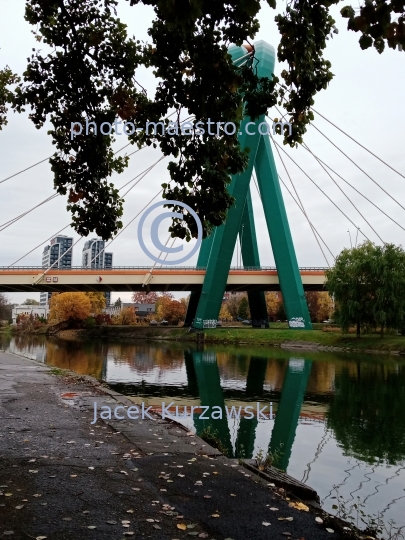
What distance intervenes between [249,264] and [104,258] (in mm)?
13682

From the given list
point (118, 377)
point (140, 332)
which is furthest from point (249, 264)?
point (118, 377)

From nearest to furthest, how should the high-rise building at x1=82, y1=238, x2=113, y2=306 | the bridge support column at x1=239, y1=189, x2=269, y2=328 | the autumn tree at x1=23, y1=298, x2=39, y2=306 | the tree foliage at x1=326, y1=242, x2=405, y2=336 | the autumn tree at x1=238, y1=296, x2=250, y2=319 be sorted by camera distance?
1. the tree foliage at x1=326, y1=242, x2=405, y2=336
2. the high-rise building at x1=82, y1=238, x2=113, y2=306
3. the bridge support column at x1=239, y1=189, x2=269, y2=328
4. the autumn tree at x1=238, y1=296, x2=250, y2=319
5. the autumn tree at x1=23, y1=298, x2=39, y2=306

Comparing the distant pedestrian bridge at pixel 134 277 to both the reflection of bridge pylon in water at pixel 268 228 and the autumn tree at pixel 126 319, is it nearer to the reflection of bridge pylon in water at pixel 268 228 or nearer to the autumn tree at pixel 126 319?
the reflection of bridge pylon in water at pixel 268 228

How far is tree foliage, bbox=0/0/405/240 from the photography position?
5.66 metres

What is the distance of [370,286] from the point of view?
104 feet

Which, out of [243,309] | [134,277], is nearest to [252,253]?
[134,277]

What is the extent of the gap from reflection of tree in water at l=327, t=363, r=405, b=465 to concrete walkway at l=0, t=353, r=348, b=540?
2.93 m

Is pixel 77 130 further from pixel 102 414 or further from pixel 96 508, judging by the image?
pixel 96 508

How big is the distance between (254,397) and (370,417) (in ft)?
11.2

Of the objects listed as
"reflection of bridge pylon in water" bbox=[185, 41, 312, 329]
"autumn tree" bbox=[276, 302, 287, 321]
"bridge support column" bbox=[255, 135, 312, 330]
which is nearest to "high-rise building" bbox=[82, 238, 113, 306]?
"reflection of bridge pylon in water" bbox=[185, 41, 312, 329]

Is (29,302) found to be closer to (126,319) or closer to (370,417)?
(126,319)

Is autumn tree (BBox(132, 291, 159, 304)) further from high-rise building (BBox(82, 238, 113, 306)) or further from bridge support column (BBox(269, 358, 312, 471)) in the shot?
bridge support column (BBox(269, 358, 312, 471))

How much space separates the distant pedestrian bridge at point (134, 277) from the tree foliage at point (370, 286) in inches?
337

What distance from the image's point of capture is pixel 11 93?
703 cm
